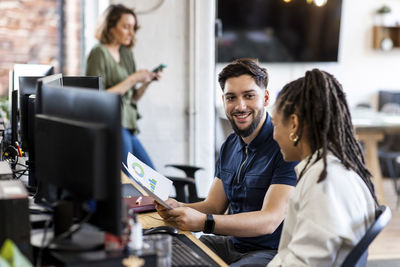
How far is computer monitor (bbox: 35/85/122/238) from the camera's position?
131 centimetres

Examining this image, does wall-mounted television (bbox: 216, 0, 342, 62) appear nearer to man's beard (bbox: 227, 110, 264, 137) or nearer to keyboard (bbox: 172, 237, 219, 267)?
man's beard (bbox: 227, 110, 264, 137)

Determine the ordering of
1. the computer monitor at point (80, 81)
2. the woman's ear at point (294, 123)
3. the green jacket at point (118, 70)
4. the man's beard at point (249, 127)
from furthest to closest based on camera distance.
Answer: the green jacket at point (118, 70), the computer monitor at point (80, 81), the man's beard at point (249, 127), the woman's ear at point (294, 123)

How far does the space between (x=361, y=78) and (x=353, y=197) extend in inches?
217

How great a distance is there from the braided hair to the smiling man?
436 mm

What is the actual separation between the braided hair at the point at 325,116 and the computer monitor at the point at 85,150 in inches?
22.7

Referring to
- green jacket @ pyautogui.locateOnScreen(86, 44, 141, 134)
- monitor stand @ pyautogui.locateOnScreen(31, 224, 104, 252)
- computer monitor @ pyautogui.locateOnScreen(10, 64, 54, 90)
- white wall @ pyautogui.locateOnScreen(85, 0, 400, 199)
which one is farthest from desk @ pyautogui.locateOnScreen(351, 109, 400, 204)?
monitor stand @ pyautogui.locateOnScreen(31, 224, 104, 252)

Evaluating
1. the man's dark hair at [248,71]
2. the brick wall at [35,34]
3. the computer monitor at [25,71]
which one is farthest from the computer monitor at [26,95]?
the brick wall at [35,34]

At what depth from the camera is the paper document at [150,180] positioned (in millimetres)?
1914

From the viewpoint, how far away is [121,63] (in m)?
3.95

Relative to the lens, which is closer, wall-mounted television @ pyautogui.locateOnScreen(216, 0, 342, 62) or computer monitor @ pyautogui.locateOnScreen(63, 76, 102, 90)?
computer monitor @ pyautogui.locateOnScreen(63, 76, 102, 90)

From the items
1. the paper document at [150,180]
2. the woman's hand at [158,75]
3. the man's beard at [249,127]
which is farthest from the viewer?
the woman's hand at [158,75]

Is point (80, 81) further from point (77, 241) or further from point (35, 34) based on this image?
point (35, 34)

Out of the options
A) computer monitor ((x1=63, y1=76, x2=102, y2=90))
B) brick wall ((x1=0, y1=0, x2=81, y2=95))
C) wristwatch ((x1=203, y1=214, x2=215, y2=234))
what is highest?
brick wall ((x1=0, y1=0, x2=81, y2=95))

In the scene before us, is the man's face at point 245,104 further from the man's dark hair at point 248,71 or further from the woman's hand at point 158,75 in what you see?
the woman's hand at point 158,75
